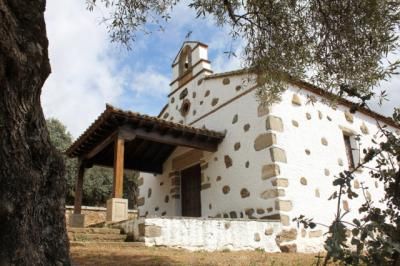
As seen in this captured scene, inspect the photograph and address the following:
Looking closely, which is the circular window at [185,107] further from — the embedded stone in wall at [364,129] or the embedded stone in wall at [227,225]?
the embedded stone in wall at [364,129]

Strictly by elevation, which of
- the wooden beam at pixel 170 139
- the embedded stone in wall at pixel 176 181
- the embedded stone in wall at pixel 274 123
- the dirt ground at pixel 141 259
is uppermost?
the embedded stone in wall at pixel 274 123

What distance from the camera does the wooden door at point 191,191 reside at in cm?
1078

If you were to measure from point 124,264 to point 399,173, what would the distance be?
3.43 metres

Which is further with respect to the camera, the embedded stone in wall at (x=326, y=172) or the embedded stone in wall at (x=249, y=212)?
the embedded stone in wall at (x=326, y=172)

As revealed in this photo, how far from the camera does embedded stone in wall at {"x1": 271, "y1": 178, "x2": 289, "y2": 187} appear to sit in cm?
826

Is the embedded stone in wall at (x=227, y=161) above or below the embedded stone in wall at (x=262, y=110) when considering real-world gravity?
below

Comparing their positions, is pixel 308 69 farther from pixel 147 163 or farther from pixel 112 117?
pixel 147 163

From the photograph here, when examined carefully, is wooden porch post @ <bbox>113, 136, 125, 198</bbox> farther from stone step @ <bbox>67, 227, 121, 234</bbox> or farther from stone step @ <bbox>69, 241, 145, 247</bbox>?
stone step @ <bbox>69, 241, 145, 247</bbox>

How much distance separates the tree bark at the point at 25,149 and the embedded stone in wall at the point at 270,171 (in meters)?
6.73

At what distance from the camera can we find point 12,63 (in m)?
1.66

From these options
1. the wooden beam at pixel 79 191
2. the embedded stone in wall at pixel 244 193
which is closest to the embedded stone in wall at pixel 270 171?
the embedded stone in wall at pixel 244 193

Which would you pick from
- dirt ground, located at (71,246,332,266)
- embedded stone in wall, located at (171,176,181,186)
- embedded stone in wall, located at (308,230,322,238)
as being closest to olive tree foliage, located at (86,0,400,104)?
dirt ground, located at (71,246,332,266)

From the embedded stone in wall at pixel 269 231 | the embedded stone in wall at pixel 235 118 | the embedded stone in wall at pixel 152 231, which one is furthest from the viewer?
the embedded stone in wall at pixel 235 118

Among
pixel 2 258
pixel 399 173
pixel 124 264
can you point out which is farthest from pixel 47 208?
pixel 124 264
